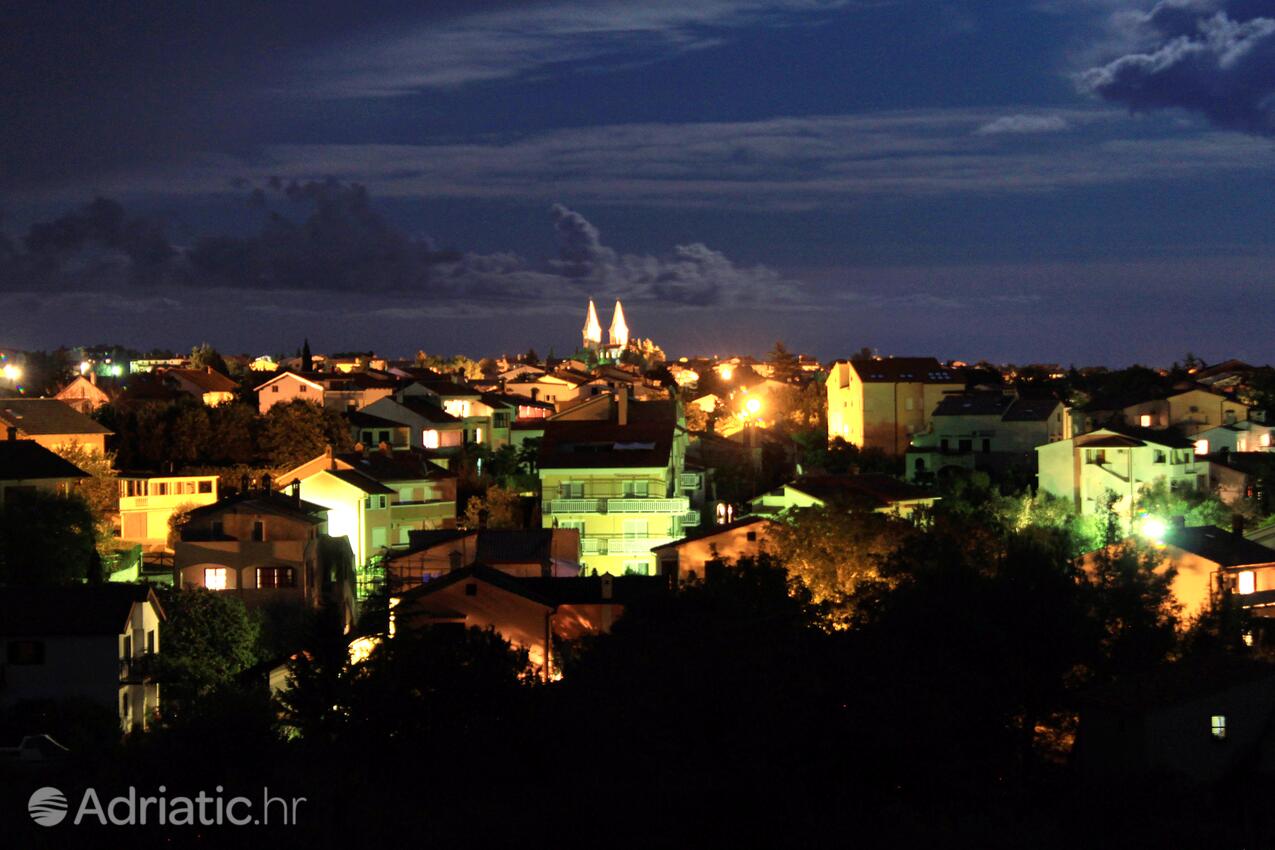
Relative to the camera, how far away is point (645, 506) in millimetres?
31766

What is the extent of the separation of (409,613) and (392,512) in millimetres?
10599

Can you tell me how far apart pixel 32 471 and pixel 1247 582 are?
75.6 feet

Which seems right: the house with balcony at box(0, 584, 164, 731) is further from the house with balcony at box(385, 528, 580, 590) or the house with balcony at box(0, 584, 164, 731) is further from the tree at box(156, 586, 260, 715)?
the house with balcony at box(385, 528, 580, 590)

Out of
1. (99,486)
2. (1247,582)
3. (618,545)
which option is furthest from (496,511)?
(1247,582)

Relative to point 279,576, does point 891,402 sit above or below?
above

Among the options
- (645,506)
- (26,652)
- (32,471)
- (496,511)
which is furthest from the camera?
(496,511)

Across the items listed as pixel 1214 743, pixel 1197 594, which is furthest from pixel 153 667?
pixel 1197 594

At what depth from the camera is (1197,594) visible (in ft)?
86.3

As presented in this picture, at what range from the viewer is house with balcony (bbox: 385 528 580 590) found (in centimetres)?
2786

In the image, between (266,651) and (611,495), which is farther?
(611,495)

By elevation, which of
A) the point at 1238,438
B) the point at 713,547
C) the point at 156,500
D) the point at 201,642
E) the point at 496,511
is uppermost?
the point at 1238,438

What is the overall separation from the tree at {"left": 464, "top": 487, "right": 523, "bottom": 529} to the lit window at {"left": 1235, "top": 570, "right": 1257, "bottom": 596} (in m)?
15.0

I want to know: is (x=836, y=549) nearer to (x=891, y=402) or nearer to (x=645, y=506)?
(x=645, y=506)

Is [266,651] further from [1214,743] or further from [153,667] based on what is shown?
[1214,743]
